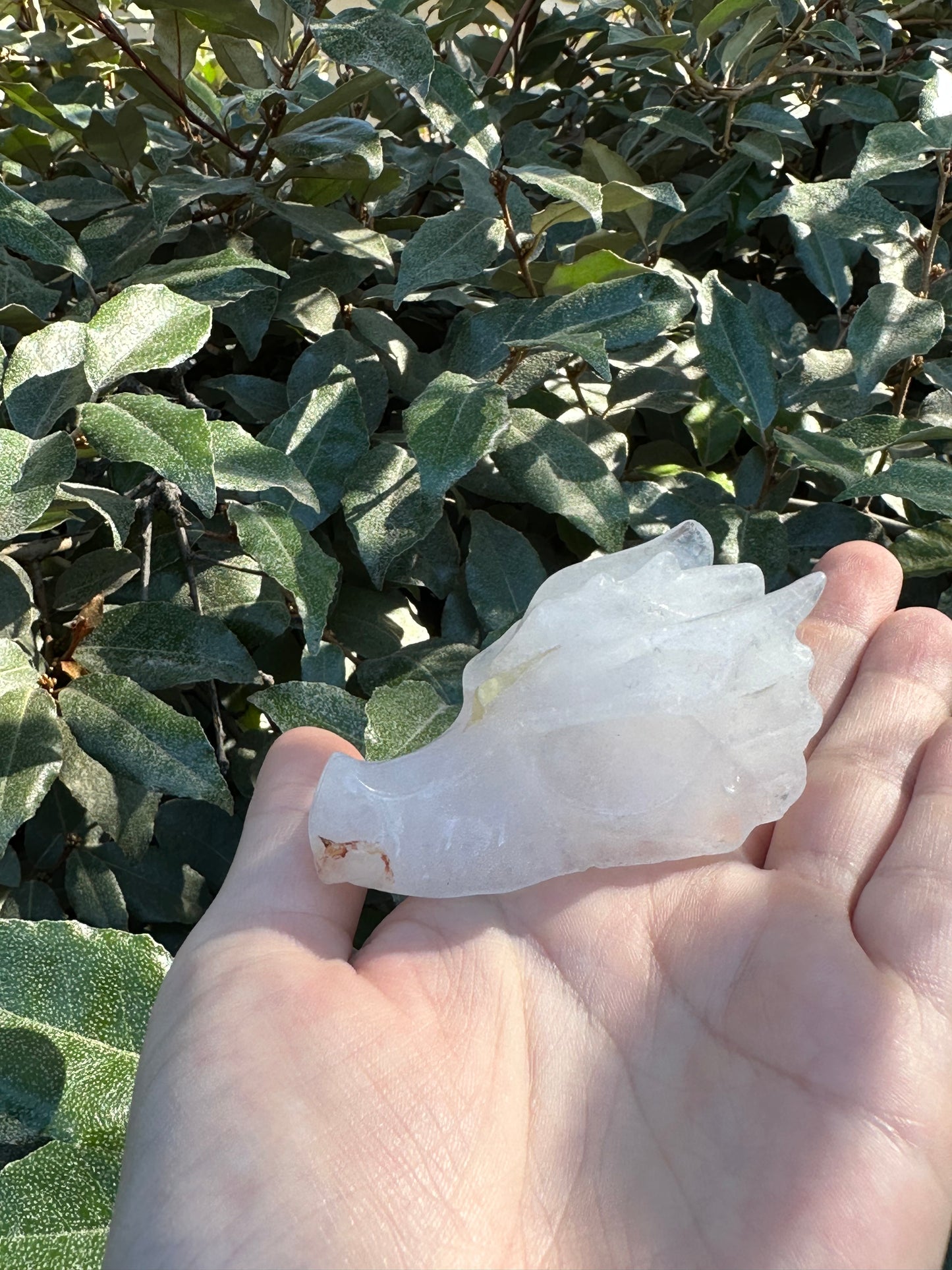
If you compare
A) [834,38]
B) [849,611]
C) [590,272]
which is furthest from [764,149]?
[849,611]

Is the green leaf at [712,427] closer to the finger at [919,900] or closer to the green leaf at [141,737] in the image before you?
the finger at [919,900]

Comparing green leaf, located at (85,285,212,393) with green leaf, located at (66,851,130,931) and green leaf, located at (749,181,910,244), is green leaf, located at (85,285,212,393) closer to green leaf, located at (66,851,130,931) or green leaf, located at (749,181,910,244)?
green leaf, located at (66,851,130,931)

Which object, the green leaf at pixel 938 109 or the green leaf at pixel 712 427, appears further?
the green leaf at pixel 712 427

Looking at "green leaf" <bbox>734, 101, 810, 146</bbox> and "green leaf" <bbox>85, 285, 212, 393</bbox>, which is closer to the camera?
"green leaf" <bbox>85, 285, 212, 393</bbox>

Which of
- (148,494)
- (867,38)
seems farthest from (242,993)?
(867,38)

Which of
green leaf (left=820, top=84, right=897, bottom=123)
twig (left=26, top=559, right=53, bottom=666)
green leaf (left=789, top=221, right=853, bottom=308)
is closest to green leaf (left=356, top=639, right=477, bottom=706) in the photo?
twig (left=26, top=559, right=53, bottom=666)

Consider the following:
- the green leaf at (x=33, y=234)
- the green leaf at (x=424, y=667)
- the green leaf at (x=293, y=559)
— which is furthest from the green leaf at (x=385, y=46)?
the green leaf at (x=424, y=667)
